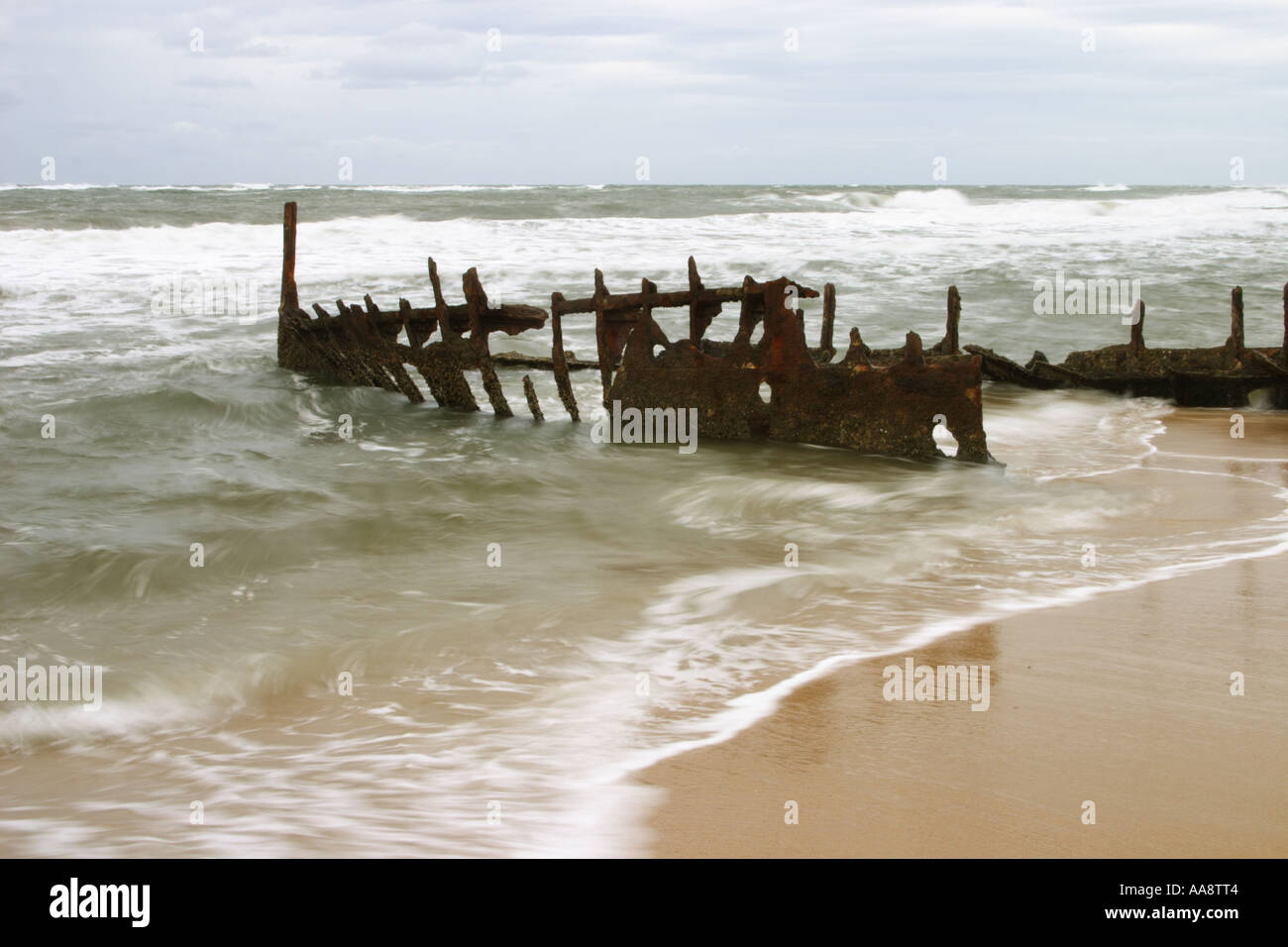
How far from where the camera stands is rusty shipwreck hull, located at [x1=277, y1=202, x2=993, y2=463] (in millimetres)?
8773

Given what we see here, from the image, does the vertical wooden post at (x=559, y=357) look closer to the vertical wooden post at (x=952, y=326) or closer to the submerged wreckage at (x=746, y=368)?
the submerged wreckage at (x=746, y=368)

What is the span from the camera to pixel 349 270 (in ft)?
86.3

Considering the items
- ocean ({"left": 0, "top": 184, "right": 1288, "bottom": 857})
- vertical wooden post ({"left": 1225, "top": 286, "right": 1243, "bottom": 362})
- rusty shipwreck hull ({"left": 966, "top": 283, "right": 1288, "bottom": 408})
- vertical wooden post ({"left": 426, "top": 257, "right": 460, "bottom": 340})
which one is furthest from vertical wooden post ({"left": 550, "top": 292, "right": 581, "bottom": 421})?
vertical wooden post ({"left": 1225, "top": 286, "right": 1243, "bottom": 362})

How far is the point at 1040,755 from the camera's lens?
3982 millimetres

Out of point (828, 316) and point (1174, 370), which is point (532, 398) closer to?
→ point (828, 316)

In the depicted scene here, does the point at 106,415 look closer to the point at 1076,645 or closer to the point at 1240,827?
the point at 1076,645

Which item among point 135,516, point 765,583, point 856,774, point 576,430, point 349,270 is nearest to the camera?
point 856,774

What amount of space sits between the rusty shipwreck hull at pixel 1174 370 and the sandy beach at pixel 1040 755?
21.7ft

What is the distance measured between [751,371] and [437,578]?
3668mm

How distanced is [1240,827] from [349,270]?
24.8 meters

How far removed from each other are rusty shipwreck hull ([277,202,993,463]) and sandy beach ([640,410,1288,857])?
11.2ft

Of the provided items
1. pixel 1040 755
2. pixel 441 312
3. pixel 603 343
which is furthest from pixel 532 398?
pixel 1040 755

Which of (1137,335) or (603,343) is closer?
(603,343)
